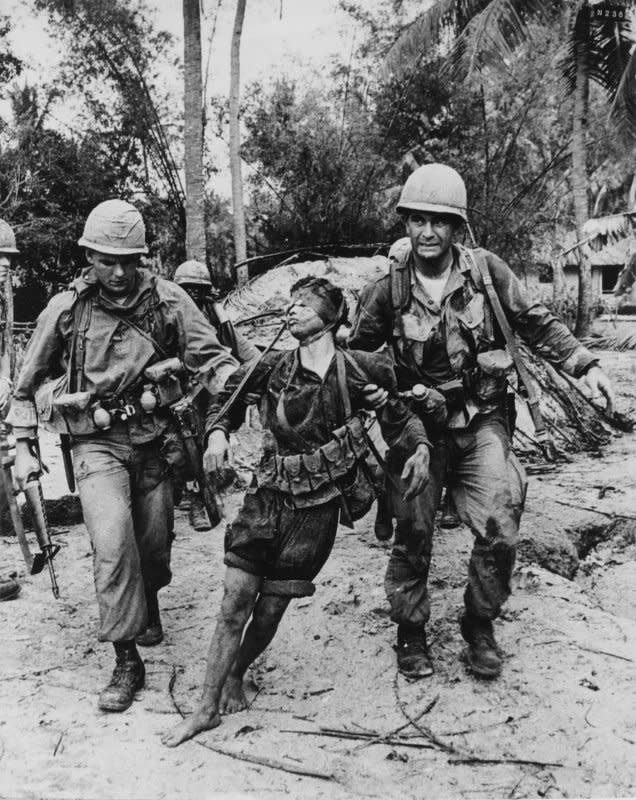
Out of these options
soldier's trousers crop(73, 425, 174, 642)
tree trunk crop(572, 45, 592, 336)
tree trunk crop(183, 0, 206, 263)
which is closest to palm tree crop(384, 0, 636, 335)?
tree trunk crop(572, 45, 592, 336)

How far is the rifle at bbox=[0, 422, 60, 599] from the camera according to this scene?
4.29 meters

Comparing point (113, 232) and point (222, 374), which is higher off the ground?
point (113, 232)

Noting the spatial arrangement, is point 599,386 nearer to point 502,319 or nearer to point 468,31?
point 502,319

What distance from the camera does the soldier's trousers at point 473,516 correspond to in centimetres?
361

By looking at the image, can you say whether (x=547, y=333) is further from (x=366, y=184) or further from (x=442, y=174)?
(x=366, y=184)

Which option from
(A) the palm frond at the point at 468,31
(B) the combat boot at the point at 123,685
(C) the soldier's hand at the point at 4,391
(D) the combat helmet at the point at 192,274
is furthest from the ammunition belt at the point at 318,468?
(A) the palm frond at the point at 468,31

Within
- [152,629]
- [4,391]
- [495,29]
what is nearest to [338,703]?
[152,629]

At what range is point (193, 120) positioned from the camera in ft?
38.5

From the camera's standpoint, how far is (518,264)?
24.9 metres

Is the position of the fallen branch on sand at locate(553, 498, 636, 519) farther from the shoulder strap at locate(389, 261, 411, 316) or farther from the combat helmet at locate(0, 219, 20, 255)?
the combat helmet at locate(0, 219, 20, 255)

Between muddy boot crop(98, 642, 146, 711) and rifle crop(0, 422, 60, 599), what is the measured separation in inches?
33.3

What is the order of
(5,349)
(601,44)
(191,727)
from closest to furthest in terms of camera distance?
1. (191,727)
2. (5,349)
3. (601,44)

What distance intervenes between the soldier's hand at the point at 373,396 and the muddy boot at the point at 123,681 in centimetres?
148

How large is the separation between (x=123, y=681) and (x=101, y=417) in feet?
3.78
